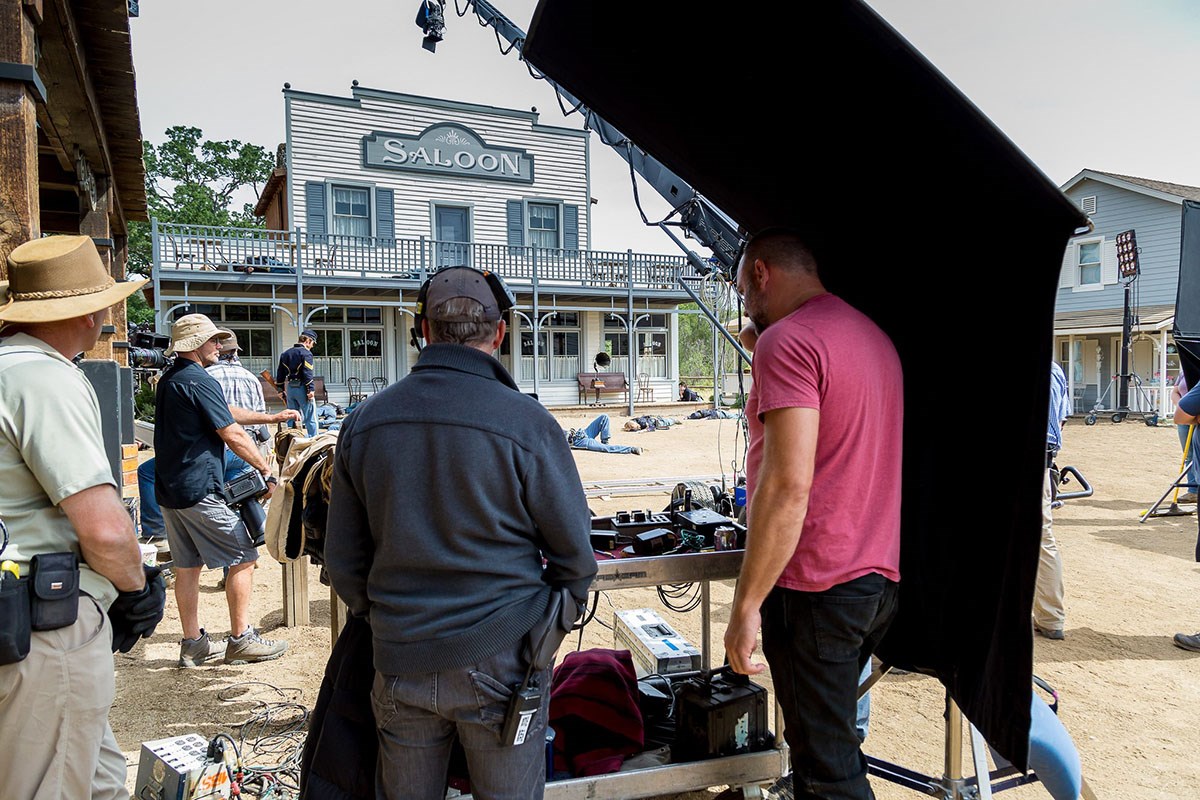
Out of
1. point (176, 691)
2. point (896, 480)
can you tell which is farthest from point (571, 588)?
point (176, 691)

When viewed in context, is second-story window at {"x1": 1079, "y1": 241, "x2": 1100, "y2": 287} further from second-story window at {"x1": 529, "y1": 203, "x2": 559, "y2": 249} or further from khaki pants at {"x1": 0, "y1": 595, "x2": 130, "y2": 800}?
khaki pants at {"x1": 0, "y1": 595, "x2": 130, "y2": 800}

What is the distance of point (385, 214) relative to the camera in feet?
73.3

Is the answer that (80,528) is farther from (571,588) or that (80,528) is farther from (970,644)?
(970,644)

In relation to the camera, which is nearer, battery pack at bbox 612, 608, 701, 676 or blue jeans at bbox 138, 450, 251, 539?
battery pack at bbox 612, 608, 701, 676

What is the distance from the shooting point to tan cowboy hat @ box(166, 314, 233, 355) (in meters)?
4.34

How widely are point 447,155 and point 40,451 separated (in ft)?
74.5

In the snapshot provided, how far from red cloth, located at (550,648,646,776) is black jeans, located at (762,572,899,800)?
96cm

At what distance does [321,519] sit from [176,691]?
6.81 ft

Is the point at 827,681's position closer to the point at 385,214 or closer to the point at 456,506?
the point at 456,506

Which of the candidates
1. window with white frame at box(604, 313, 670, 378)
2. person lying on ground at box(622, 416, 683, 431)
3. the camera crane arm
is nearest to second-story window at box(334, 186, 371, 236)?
window with white frame at box(604, 313, 670, 378)

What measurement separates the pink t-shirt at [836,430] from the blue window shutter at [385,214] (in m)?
21.6

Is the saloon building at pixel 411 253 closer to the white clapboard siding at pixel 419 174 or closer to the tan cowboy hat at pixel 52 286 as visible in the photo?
the white clapboard siding at pixel 419 174

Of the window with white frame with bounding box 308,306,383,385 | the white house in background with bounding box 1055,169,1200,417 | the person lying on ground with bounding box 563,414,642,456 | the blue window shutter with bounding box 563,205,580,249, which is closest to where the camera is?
the person lying on ground with bounding box 563,414,642,456

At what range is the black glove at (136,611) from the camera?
6.91ft
